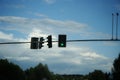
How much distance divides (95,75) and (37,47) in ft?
506

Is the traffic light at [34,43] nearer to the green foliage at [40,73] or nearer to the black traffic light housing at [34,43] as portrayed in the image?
the black traffic light housing at [34,43]

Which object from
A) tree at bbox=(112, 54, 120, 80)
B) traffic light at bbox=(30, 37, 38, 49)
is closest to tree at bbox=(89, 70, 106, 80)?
tree at bbox=(112, 54, 120, 80)

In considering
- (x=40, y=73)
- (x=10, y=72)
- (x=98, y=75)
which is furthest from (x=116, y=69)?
(x=98, y=75)

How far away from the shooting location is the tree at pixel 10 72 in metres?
104

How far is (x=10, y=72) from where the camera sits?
343ft

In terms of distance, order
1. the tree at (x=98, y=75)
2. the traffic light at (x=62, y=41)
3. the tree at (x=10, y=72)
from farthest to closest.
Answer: the tree at (x=98, y=75) → the tree at (x=10, y=72) → the traffic light at (x=62, y=41)

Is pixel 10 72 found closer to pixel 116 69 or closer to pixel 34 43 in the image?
pixel 116 69

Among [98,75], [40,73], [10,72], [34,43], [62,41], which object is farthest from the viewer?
[98,75]

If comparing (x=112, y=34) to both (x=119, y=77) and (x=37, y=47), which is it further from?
(x=119, y=77)

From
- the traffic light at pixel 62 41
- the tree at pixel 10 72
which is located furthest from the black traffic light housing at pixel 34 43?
the tree at pixel 10 72

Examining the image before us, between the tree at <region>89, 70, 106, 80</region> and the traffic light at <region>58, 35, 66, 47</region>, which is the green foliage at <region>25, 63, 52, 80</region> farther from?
the traffic light at <region>58, 35, 66, 47</region>

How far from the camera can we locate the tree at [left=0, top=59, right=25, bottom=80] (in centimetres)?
10362

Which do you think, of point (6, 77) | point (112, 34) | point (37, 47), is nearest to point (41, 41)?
point (37, 47)

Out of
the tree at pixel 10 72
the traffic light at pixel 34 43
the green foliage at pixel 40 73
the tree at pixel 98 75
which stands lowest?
the tree at pixel 98 75
